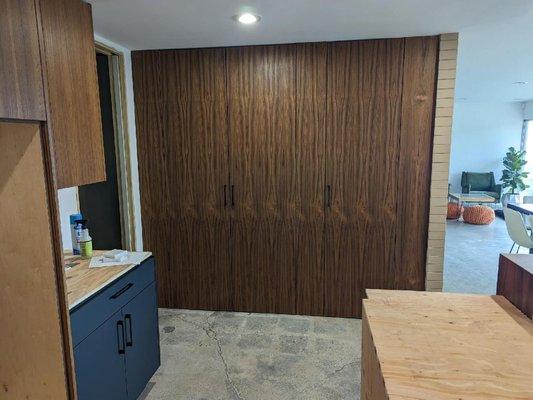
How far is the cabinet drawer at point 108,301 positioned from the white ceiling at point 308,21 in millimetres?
1537

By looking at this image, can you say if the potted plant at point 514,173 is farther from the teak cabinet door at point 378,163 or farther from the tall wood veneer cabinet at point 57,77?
the tall wood veneer cabinet at point 57,77

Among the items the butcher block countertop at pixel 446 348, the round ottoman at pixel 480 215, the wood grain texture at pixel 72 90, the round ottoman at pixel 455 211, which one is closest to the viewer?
the butcher block countertop at pixel 446 348

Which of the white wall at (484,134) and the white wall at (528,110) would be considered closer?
the white wall at (528,110)

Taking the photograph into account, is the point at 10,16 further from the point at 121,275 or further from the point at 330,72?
the point at 330,72

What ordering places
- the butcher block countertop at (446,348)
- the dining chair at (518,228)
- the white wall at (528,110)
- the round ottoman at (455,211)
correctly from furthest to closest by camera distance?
the white wall at (528,110) → the round ottoman at (455,211) → the dining chair at (518,228) → the butcher block countertop at (446,348)

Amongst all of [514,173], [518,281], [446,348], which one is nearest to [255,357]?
[446,348]

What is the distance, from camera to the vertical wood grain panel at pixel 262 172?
288cm

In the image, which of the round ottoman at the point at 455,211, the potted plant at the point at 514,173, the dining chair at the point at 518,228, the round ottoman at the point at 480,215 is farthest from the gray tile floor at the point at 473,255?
the potted plant at the point at 514,173

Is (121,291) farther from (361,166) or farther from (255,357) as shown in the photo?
(361,166)

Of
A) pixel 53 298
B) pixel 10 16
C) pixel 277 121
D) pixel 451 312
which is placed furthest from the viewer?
pixel 277 121

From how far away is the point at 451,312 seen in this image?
1.56 m

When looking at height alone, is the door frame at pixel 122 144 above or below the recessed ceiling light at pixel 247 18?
below

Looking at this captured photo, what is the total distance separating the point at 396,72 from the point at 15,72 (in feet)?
8.17

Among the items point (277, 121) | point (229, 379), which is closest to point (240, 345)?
point (229, 379)
